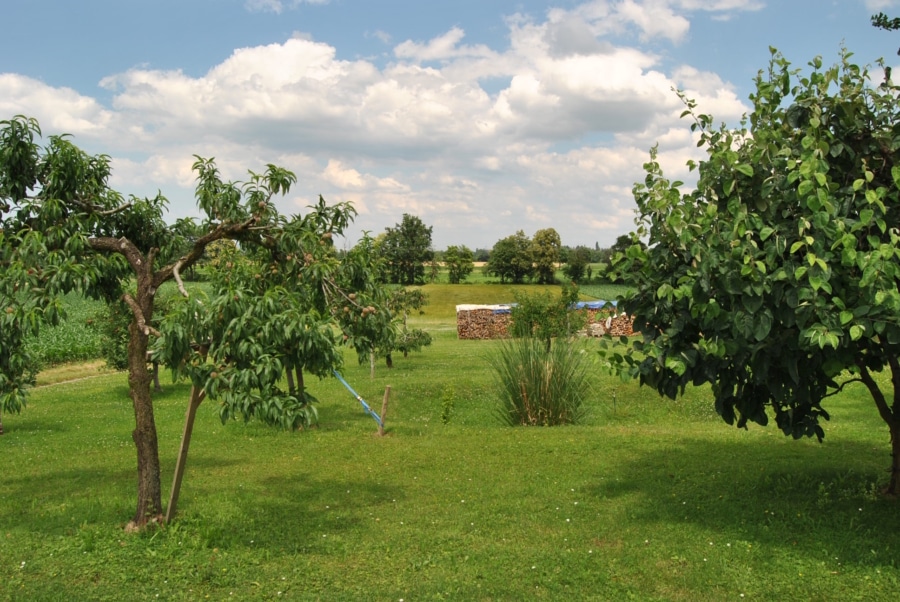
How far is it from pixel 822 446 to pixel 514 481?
4.57 m

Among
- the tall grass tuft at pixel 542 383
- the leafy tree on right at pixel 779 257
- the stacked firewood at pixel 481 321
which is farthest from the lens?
the stacked firewood at pixel 481 321

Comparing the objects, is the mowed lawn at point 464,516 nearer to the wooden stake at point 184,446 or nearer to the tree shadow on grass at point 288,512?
the tree shadow on grass at point 288,512

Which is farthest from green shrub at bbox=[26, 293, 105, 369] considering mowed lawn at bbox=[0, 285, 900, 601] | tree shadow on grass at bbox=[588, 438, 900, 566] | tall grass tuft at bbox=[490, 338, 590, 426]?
tree shadow on grass at bbox=[588, 438, 900, 566]

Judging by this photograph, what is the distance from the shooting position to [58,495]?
8.21m

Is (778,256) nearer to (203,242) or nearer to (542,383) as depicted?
(203,242)

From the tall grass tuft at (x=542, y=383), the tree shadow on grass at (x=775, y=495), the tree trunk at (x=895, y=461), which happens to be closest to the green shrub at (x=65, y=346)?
the tall grass tuft at (x=542, y=383)

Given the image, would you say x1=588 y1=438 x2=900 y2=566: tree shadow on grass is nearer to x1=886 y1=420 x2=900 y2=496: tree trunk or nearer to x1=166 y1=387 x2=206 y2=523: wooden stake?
x1=886 y1=420 x2=900 y2=496: tree trunk

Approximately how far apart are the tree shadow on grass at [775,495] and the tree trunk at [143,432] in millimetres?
4446

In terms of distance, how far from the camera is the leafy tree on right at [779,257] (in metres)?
5.12

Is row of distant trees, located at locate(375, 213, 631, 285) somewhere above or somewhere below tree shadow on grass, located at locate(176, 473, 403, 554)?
above

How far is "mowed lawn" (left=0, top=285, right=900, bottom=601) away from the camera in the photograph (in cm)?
554

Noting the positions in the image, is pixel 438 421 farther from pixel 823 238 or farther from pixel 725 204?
pixel 823 238

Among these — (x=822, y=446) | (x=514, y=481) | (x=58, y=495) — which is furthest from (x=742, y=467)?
(x=58, y=495)

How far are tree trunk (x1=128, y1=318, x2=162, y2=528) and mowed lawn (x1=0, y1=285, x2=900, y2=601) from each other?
263 millimetres
